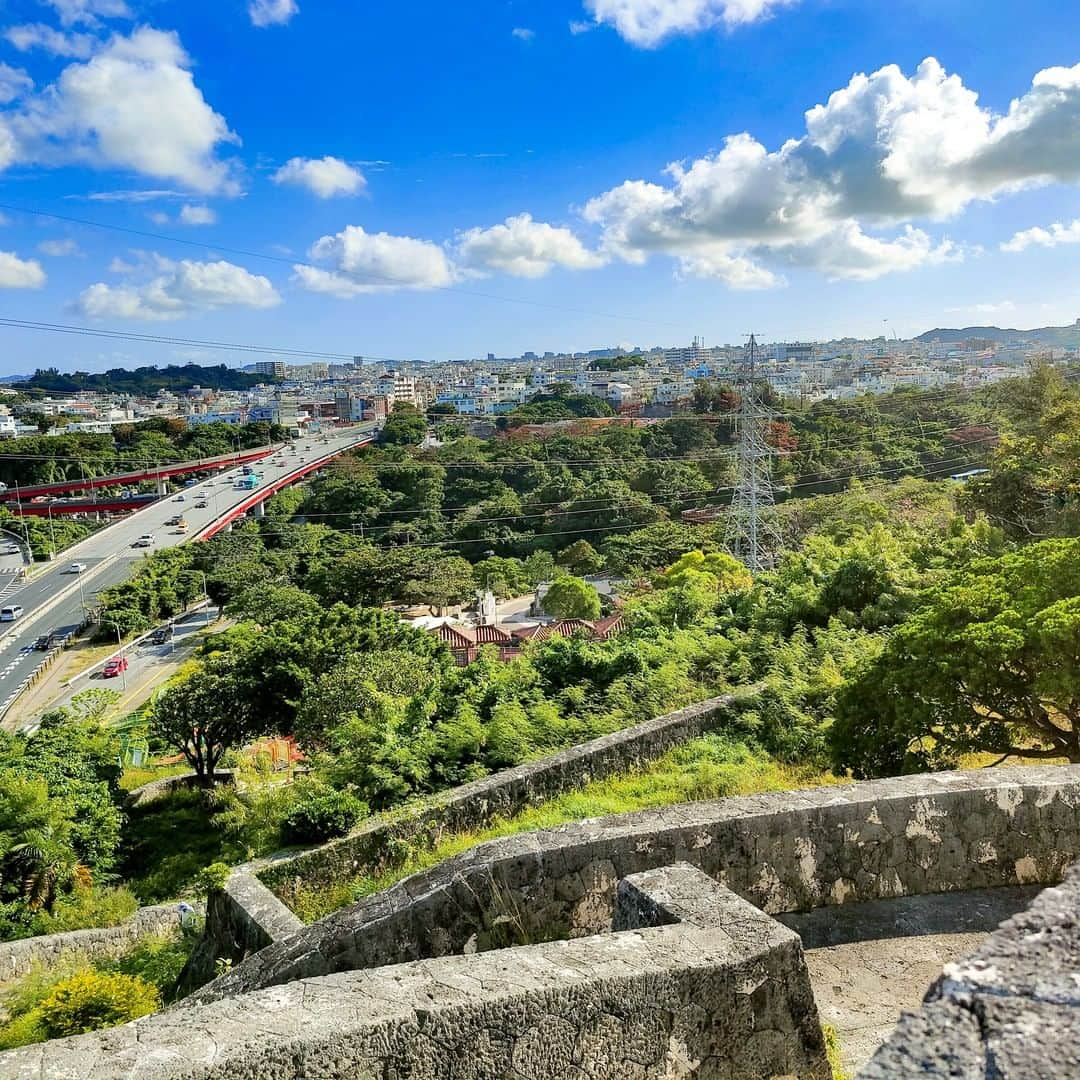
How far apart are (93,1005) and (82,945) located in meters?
3.39

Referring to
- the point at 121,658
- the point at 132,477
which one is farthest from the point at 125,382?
the point at 121,658

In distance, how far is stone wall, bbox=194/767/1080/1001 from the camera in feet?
11.1

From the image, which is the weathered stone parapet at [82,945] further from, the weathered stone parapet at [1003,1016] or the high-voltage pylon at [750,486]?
the high-voltage pylon at [750,486]

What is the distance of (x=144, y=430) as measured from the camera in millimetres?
75812

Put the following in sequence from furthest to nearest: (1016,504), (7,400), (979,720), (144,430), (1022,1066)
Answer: (7,400) → (144,430) → (1016,504) → (979,720) → (1022,1066)

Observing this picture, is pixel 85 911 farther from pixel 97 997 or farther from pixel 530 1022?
pixel 530 1022

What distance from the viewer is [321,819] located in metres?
5.72

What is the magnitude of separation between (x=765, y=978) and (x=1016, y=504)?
18.8 metres

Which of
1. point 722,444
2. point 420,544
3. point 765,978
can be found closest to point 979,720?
point 765,978

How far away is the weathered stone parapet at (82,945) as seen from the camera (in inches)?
291

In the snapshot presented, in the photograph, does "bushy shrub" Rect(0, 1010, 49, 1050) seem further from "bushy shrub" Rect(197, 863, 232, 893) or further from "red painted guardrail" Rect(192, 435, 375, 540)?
"red painted guardrail" Rect(192, 435, 375, 540)

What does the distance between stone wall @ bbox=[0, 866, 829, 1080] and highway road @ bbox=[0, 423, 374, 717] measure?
29.0 meters

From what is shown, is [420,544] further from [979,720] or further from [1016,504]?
[979,720]

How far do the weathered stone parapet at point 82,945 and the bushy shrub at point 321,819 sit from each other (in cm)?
264
